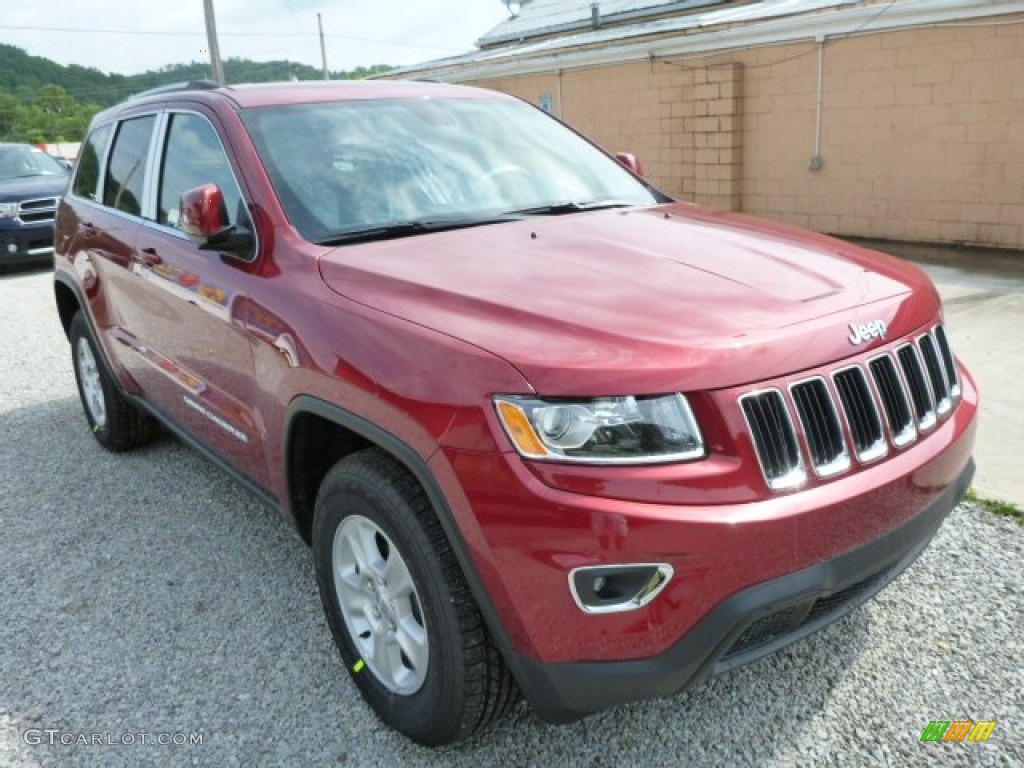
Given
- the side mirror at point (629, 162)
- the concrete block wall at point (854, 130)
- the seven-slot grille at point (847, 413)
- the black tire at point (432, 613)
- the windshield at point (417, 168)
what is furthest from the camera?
the concrete block wall at point (854, 130)

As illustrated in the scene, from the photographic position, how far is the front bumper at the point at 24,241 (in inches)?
459

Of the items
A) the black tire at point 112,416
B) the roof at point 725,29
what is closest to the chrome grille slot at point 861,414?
the black tire at point 112,416

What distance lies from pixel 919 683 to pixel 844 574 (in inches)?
32.2

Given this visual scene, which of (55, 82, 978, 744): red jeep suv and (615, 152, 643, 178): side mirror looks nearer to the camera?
(55, 82, 978, 744): red jeep suv

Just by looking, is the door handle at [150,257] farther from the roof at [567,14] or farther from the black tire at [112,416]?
the roof at [567,14]

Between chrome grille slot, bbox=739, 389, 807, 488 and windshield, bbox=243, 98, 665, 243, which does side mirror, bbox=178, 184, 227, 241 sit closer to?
windshield, bbox=243, 98, 665, 243

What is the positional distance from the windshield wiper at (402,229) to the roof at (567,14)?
11980 millimetres

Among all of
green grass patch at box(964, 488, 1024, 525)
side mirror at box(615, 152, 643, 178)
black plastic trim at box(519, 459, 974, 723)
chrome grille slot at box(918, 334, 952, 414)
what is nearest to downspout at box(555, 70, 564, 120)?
side mirror at box(615, 152, 643, 178)

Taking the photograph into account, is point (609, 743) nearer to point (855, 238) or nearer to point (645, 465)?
point (645, 465)

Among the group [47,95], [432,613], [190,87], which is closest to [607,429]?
[432,613]

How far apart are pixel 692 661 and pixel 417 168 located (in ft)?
6.55

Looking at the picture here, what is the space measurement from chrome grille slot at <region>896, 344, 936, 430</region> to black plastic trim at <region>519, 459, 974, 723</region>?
41cm

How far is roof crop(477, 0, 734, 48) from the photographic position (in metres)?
15.2

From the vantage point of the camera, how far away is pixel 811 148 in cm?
1052
